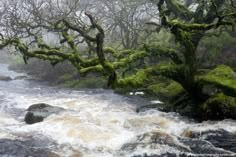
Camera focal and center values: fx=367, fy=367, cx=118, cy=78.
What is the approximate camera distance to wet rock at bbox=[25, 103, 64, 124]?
50.3 ft

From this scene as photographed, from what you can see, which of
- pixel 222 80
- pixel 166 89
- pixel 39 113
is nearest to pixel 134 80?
pixel 222 80

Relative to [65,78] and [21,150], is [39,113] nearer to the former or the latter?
[21,150]

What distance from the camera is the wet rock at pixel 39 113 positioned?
50.3 ft

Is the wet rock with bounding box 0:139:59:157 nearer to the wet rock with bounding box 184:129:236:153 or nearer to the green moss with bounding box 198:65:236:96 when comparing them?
the wet rock with bounding box 184:129:236:153

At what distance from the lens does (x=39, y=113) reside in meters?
15.8

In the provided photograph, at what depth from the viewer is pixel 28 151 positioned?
11617 millimetres

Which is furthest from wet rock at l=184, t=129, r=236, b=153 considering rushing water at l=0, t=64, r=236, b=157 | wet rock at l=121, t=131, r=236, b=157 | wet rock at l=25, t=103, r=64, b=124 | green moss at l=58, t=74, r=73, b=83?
green moss at l=58, t=74, r=73, b=83

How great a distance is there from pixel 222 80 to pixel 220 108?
6.56 ft

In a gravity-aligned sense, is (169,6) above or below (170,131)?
above

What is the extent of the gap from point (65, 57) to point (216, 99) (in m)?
6.32

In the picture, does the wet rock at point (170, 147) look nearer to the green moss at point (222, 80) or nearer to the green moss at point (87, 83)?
the green moss at point (222, 80)

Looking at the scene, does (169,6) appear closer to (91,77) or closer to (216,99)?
(216,99)

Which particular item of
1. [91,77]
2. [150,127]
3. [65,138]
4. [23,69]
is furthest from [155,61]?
[23,69]

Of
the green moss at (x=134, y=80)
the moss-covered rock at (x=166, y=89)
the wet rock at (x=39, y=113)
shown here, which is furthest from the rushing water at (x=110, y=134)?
the moss-covered rock at (x=166, y=89)
